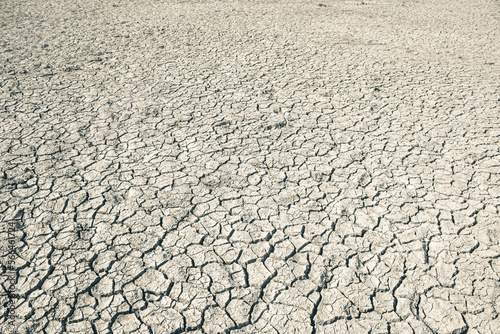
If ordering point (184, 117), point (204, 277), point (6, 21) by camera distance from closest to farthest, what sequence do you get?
point (204, 277) < point (184, 117) < point (6, 21)

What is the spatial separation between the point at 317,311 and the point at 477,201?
1.46 meters

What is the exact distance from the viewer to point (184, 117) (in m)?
3.46

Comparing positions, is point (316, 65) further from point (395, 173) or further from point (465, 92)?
point (395, 173)

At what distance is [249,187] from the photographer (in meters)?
2.63

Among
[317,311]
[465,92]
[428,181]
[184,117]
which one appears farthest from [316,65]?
[317,311]

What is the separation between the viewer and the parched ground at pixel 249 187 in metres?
1.84

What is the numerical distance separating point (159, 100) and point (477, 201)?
2909 millimetres

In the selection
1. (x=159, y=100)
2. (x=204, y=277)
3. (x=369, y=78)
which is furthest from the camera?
(x=369, y=78)

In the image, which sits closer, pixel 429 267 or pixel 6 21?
pixel 429 267

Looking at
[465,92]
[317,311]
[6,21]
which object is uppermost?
[6,21]

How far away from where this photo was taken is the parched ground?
1.84 meters

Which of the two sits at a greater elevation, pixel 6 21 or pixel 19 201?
pixel 6 21

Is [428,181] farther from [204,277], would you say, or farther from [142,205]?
[142,205]

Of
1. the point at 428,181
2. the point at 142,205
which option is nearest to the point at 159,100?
the point at 142,205
